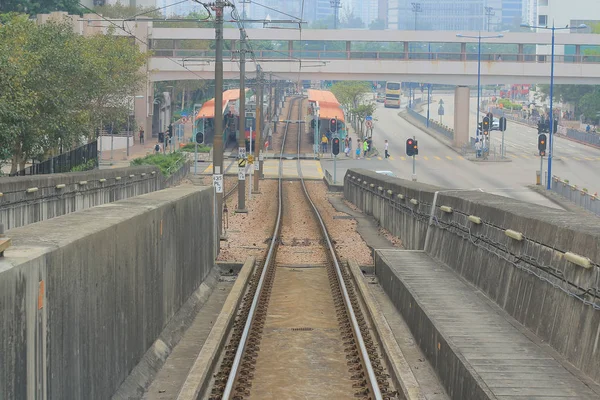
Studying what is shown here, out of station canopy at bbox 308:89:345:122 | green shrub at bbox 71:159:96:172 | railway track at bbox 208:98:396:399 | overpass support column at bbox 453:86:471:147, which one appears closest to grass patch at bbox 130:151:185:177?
green shrub at bbox 71:159:96:172

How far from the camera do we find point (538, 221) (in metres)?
13.3

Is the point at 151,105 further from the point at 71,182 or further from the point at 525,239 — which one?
the point at 525,239

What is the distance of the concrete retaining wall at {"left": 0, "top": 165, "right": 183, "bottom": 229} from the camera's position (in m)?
21.4

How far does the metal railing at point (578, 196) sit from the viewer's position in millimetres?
45594

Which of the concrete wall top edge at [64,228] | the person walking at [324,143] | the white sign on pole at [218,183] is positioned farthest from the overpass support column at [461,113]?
the concrete wall top edge at [64,228]

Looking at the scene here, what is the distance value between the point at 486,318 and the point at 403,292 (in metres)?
3.37

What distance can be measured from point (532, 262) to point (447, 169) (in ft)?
230

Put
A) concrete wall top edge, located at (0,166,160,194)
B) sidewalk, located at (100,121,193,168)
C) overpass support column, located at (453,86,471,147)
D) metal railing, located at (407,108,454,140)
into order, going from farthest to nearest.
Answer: metal railing, located at (407,108,454,140) < overpass support column, located at (453,86,471,147) < sidewalk, located at (100,121,193,168) < concrete wall top edge, located at (0,166,160,194)

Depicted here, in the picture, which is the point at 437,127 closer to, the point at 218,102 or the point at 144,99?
the point at 144,99

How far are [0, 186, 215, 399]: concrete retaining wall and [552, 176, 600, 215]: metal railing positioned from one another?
3242 centimetres

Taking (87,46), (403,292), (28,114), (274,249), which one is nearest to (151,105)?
(87,46)

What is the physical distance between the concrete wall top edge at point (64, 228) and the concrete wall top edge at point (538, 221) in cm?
499

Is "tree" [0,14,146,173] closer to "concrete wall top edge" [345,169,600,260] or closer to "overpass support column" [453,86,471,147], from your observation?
"concrete wall top edge" [345,169,600,260]

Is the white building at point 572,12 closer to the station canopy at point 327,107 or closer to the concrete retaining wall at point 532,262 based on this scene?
the station canopy at point 327,107
